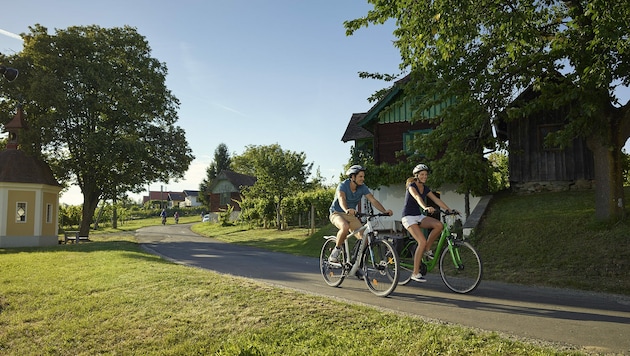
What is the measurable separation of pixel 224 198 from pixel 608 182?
60179mm

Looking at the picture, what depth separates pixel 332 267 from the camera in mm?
8734

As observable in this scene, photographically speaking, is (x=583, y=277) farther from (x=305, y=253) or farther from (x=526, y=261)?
(x=305, y=253)

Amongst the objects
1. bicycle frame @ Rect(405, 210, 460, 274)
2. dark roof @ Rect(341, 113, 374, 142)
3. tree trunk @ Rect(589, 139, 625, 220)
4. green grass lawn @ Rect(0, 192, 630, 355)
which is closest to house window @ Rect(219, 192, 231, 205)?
dark roof @ Rect(341, 113, 374, 142)

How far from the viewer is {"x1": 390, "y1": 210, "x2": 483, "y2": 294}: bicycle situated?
748 cm

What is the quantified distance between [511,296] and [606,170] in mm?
7204

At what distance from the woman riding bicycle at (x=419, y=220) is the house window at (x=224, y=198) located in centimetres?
6171

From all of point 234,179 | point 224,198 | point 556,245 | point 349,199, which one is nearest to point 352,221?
point 349,199

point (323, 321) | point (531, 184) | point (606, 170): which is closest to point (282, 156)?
point (531, 184)

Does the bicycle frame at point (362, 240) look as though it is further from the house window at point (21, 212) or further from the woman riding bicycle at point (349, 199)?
the house window at point (21, 212)

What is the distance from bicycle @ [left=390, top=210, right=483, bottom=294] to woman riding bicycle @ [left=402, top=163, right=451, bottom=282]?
0.40ft

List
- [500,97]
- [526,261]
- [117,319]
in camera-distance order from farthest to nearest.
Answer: [500,97] → [526,261] → [117,319]

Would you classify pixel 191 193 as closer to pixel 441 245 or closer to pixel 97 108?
pixel 97 108

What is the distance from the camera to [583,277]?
9773 millimetres

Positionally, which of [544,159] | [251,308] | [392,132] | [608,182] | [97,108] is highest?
[97,108]
